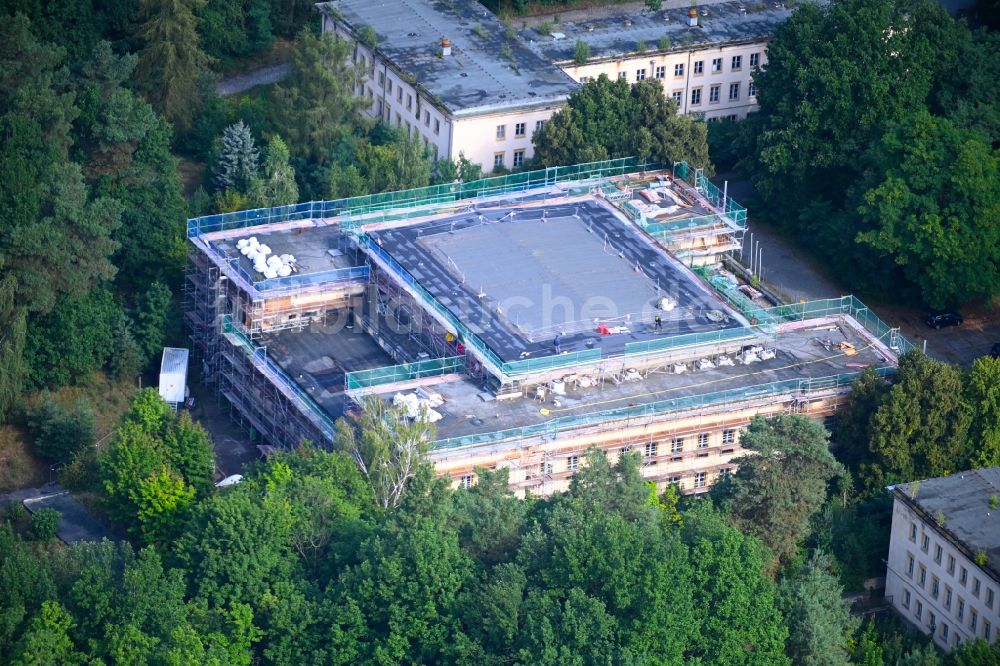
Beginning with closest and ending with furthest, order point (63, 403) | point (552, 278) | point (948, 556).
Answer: point (948, 556) → point (63, 403) → point (552, 278)

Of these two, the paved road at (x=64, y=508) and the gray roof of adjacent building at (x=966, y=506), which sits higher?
the gray roof of adjacent building at (x=966, y=506)

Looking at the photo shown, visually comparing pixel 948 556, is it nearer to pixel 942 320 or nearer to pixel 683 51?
pixel 942 320

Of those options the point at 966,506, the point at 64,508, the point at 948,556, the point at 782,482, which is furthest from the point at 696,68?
the point at 64,508

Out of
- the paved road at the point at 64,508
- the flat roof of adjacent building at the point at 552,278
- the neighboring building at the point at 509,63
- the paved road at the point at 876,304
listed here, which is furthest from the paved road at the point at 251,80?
the paved road at the point at 64,508

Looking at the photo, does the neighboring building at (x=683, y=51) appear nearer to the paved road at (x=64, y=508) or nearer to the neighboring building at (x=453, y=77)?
the neighboring building at (x=453, y=77)

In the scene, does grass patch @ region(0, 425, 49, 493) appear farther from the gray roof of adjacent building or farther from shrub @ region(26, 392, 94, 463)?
the gray roof of adjacent building

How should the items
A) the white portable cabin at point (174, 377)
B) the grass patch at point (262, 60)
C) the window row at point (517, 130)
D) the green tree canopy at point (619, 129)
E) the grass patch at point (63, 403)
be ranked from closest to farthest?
the grass patch at point (63, 403) → the white portable cabin at point (174, 377) → the green tree canopy at point (619, 129) → the window row at point (517, 130) → the grass patch at point (262, 60)
